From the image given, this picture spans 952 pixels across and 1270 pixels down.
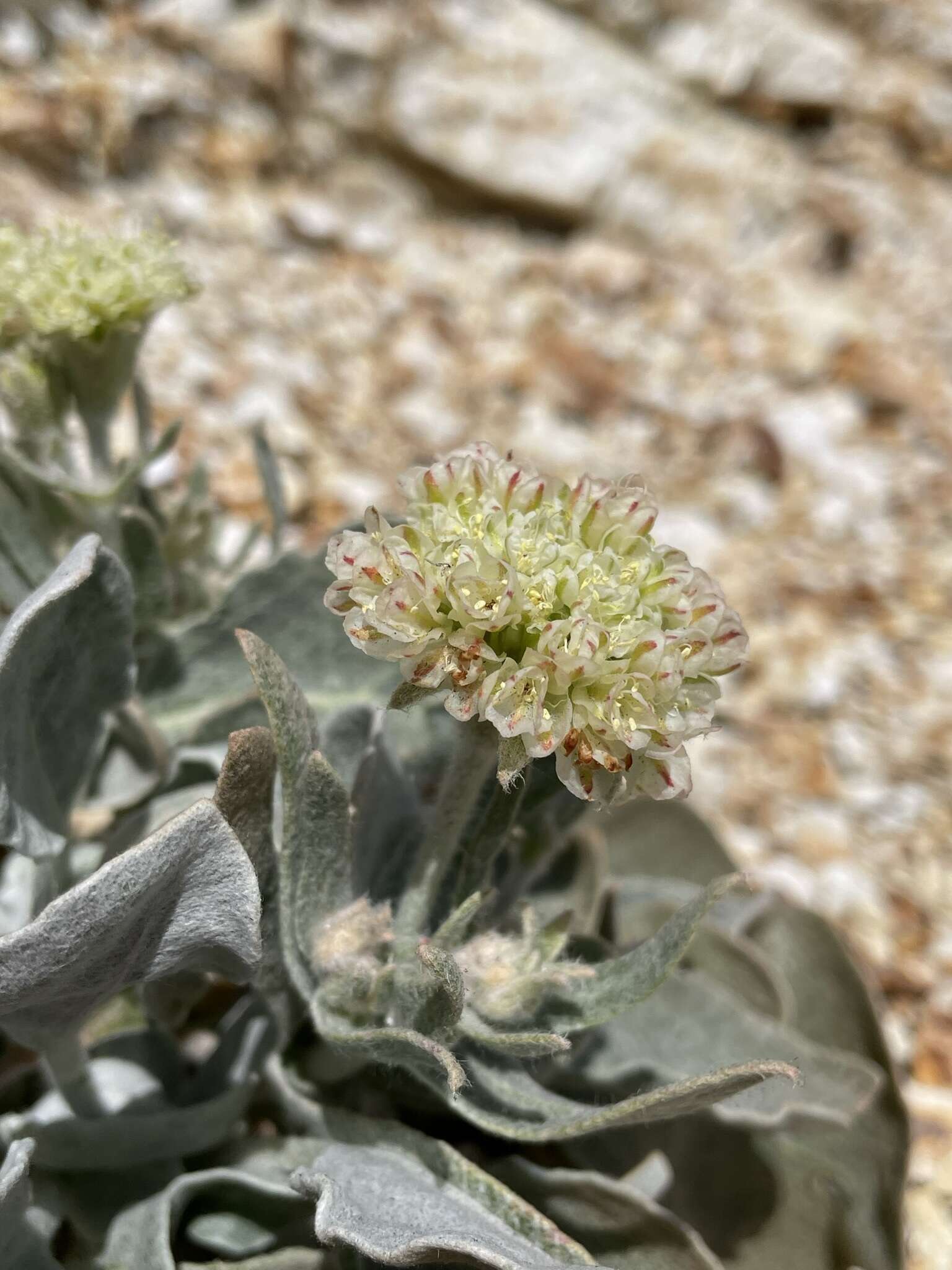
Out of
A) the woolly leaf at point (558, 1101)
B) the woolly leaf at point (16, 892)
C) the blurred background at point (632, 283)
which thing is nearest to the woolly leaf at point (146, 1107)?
the woolly leaf at point (16, 892)

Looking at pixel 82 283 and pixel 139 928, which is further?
pixel 82 283

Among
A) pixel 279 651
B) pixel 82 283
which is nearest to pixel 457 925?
pixel 279 651

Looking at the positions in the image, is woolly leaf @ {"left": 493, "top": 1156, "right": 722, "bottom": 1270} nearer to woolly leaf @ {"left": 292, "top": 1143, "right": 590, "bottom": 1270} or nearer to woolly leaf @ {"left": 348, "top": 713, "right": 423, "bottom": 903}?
woolly leaf @ {"left": 292, "top": 1143, "right": 590, "bottom": 1270}

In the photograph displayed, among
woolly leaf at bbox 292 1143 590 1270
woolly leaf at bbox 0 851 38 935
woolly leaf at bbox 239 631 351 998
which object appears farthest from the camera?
woolly leaf at bbox 0 851 38 935

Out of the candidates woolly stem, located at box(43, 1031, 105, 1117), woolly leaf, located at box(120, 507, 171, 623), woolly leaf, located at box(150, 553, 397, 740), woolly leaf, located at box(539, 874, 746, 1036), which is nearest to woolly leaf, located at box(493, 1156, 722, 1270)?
woolly leaf, located at box(539, 874, 746, 1036)

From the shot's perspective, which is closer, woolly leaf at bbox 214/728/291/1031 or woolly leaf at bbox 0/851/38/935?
woolly leaf at bbox 214/728/291/1031

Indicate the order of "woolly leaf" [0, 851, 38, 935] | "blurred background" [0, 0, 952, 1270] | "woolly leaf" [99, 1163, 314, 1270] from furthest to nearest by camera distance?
"blurred background" [0, 0, 952, 1270] → "woolly leaf" [0, 851, 38, 935] → "woolly leaf" [99, 1163, 314, 1270]

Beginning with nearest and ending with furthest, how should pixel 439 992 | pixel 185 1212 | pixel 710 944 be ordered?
pixel 439 992
pixel 185 1212
pixel 710 944

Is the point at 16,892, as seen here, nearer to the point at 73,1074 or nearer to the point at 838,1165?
the point at 73,1074

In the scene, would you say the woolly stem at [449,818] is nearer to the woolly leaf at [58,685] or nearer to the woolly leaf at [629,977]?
the woolly leaf at [629,977]
